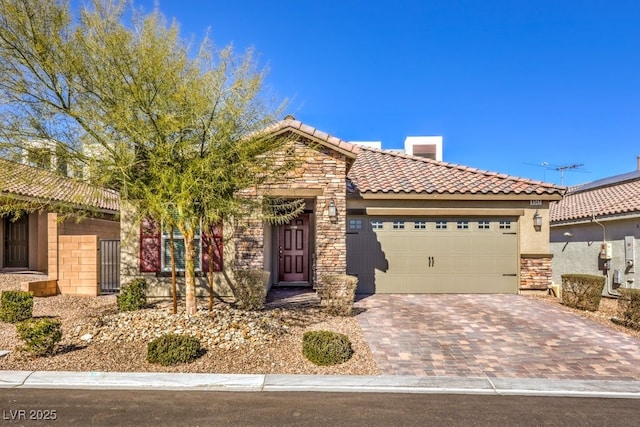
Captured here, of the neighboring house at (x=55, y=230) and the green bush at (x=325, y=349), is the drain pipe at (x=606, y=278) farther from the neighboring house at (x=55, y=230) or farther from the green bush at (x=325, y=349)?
the neighboring house at (x=55, y=230)

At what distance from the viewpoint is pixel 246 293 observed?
27.4ft

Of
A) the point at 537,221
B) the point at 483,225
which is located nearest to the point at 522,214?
the point at 537,221

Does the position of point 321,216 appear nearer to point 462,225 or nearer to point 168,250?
point 168,250

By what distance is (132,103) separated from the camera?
5879 millimetres

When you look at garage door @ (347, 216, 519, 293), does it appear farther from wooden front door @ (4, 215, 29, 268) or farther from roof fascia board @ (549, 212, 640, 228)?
wooden front door @ (4, 215, 29, 268)

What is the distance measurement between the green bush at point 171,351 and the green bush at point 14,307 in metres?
3.99

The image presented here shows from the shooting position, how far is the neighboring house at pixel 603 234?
38.7 feet

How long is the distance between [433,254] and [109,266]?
9617 mm

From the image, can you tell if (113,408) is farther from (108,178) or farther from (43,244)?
(43,244)

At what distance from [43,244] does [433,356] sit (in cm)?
1449

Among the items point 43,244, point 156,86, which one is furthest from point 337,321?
point 43,244

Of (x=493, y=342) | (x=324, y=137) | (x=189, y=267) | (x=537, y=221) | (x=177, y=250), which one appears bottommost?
(x=493, y=342)

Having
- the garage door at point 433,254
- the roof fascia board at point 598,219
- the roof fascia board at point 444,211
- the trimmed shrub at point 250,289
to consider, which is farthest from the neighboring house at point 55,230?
the roof fascia board at point 598,219

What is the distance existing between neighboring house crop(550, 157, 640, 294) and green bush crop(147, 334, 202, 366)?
13.1 m
